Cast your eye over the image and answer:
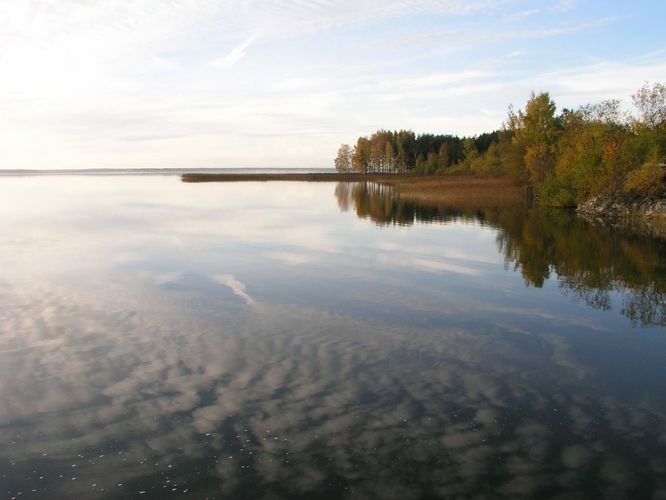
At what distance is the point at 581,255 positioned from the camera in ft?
92.6

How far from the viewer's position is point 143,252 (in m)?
26.5

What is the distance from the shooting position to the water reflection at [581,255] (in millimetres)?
19000

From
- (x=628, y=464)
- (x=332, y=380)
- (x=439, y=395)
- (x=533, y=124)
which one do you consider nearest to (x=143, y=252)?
(x=332, y=380)

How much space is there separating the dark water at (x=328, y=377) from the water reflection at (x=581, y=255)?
231mm

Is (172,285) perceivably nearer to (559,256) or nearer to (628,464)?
(628,464)

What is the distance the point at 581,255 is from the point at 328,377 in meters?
21.4

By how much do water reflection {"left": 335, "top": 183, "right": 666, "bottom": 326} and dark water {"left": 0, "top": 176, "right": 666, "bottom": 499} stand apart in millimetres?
231

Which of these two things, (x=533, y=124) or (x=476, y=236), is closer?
(x=476, y=236)

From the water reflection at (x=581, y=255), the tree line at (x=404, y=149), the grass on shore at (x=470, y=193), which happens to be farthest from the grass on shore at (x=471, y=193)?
the tree line at (x=404, y=149)

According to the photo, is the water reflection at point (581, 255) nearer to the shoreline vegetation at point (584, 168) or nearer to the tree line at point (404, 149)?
the shoreline vegetation at point (584, 168)

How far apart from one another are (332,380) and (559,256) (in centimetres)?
2044

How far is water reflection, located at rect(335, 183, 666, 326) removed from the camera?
62.3ft

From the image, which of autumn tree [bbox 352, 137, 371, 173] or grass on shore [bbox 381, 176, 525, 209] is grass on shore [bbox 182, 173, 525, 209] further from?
A: autumn tree [bbox 352, 137, 371, 173]

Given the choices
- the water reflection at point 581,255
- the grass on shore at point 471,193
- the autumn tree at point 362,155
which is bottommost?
the water reflection at point 581,255
